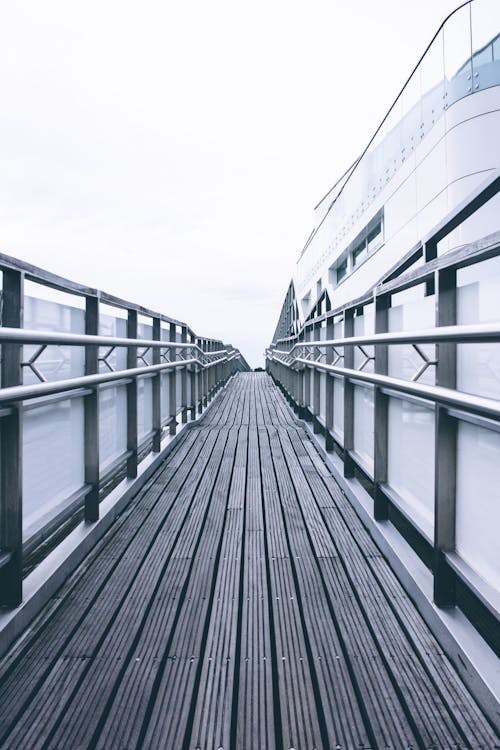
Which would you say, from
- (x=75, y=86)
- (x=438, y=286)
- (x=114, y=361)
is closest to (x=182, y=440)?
(x=114, y=361)

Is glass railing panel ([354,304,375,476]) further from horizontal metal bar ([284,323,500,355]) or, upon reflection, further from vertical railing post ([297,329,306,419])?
vertical railing post ([297,329,306,419])

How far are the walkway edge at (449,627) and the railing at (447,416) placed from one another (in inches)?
2.5

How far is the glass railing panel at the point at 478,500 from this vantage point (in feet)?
4.18

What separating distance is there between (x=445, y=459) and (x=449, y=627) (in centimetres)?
48

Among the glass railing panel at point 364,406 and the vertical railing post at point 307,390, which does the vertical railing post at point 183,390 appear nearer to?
the vertical railing post at point 307,390

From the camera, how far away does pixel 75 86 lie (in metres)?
18.6

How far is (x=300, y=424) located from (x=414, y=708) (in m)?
4.14

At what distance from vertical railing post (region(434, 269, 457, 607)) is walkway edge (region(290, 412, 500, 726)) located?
0.07 m

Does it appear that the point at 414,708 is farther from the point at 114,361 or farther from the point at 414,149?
the point at 414,149

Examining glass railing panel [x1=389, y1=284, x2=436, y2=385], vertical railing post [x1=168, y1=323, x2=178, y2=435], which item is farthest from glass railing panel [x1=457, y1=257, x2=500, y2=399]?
vertical railing post [x1=168, y1=323, x2=178, y2=435]

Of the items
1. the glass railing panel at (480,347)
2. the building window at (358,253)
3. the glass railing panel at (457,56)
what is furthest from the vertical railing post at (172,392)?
the building window at (358,253)

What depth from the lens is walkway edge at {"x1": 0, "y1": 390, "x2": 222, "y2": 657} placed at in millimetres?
1402

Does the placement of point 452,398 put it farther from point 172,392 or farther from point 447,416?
point 172,392

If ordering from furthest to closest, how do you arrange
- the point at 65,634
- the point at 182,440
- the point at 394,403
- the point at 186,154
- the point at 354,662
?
1. the point at 186,154
2. the point at 182,440
3. the point at 394,403
4. the point at 65,634
5. the point at 354,662
